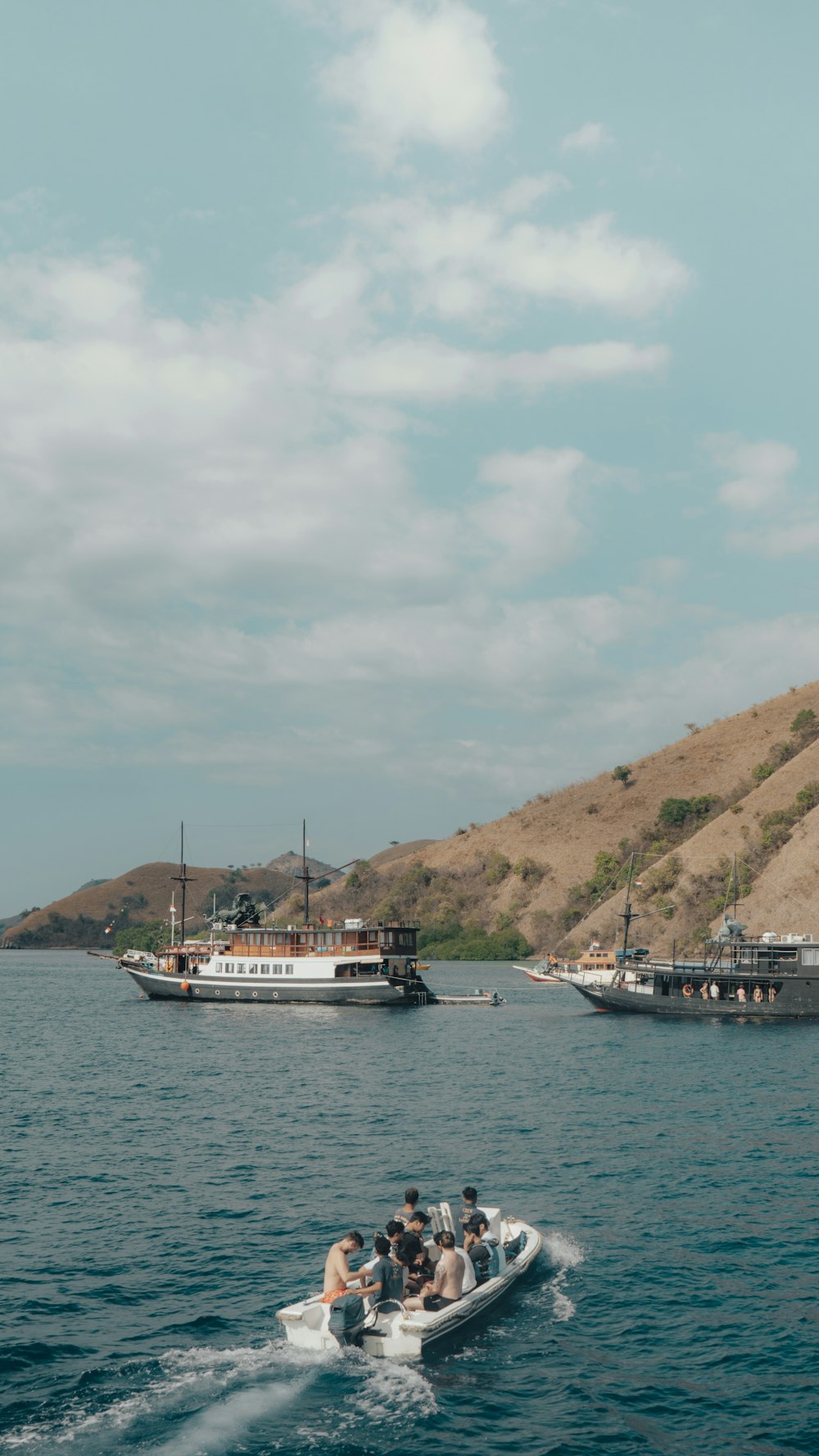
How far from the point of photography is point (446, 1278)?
79.4 ft

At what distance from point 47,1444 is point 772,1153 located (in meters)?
31.4

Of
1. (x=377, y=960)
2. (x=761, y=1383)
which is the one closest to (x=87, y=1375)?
(x=761, y=1383)

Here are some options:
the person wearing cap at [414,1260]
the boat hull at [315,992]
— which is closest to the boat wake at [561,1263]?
the person wearing cap at [414,1260]

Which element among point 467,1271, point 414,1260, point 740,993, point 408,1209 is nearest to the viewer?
point 414,1260

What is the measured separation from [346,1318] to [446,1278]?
8.94ft

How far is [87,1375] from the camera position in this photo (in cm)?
2267

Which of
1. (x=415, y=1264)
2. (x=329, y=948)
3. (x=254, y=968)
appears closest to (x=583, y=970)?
(x=329, y=948)

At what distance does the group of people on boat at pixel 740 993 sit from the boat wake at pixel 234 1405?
83.0 meters

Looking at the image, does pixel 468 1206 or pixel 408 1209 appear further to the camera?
pixel 468 1206

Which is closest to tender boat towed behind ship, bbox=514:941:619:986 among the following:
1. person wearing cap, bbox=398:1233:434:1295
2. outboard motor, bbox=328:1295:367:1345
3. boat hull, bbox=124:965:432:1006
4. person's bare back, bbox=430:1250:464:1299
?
boat hull, bbox=124:965:432:1006

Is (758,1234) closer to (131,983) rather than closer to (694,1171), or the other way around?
(694,1171)

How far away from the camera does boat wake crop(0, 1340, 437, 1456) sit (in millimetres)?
19781

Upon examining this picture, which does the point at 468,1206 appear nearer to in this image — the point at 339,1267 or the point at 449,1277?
the point at 449,1277

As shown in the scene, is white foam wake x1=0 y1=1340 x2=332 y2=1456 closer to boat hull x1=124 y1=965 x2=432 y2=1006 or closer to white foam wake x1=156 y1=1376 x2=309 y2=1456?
white foam wake x1=156 y1=1376 x2=309 y2=1456
